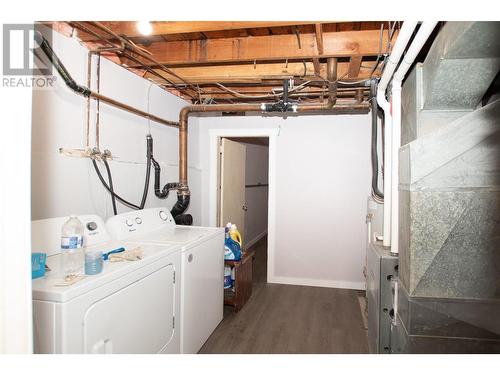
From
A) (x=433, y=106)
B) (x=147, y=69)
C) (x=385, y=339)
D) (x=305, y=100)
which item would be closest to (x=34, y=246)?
(x=147, y=69)

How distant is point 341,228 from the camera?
3.43 meters

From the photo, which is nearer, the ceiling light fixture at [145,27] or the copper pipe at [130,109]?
the ceiling light fixture at [145,27]

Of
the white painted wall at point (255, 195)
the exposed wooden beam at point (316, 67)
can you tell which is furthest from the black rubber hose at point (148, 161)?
the white painted wall at point (255, 195)

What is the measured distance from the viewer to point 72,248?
4.33 ft

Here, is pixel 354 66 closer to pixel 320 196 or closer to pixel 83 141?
pixel 320 196

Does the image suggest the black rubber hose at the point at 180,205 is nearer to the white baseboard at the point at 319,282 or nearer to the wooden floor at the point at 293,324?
the wooden floor at the point at 293,324

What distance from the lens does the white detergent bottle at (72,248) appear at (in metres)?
1.31

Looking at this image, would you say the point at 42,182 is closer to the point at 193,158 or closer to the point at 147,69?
the point at 147,69

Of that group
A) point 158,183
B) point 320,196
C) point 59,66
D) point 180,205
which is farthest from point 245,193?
point 59,66

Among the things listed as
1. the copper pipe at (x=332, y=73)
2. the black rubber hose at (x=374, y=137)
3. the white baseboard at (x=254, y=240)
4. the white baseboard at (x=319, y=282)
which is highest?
the copper pipe at (x=332, y=73)

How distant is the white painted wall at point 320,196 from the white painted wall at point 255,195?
5.43ft

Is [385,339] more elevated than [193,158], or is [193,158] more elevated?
[193,158]

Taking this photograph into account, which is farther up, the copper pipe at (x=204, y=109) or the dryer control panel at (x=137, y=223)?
the copper pipe at (x=204, y=109)
